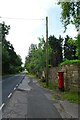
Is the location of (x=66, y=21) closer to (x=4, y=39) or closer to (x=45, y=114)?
(x=45, y=114)

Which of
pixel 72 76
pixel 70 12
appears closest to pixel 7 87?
pixel 72 76

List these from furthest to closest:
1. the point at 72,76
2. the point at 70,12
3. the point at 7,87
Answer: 1. the point at 7,87
2. the point at 72,76
3. the point at 70,12

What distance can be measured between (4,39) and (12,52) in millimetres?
21756

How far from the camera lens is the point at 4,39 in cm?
11262

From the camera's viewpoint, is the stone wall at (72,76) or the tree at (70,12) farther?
the stone wall at (72,76)

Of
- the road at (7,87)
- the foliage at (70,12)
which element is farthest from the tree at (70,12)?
the road at (7,87)

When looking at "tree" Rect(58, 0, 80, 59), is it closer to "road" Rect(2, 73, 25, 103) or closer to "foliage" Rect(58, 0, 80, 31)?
"foliage" Rect(58, 0, 80, 31)

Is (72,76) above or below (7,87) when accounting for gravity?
above

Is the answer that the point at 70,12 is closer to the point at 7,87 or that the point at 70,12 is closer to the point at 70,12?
the point at 70,12

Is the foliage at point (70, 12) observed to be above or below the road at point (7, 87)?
above

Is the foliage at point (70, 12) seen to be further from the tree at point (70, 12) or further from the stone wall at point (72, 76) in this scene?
the stone wall at point (72, 76)

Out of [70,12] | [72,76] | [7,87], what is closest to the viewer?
[70,12]

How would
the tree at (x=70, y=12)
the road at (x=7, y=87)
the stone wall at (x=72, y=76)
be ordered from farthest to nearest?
the stone wall at (x=72, y=76)
the road at (x=7, y=87)
the tree at (x=70, y=12)

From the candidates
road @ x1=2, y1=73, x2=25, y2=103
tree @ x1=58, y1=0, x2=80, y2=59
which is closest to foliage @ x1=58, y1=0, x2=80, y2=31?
tree @ x1=58, y1=0, x2=80, y2=59
